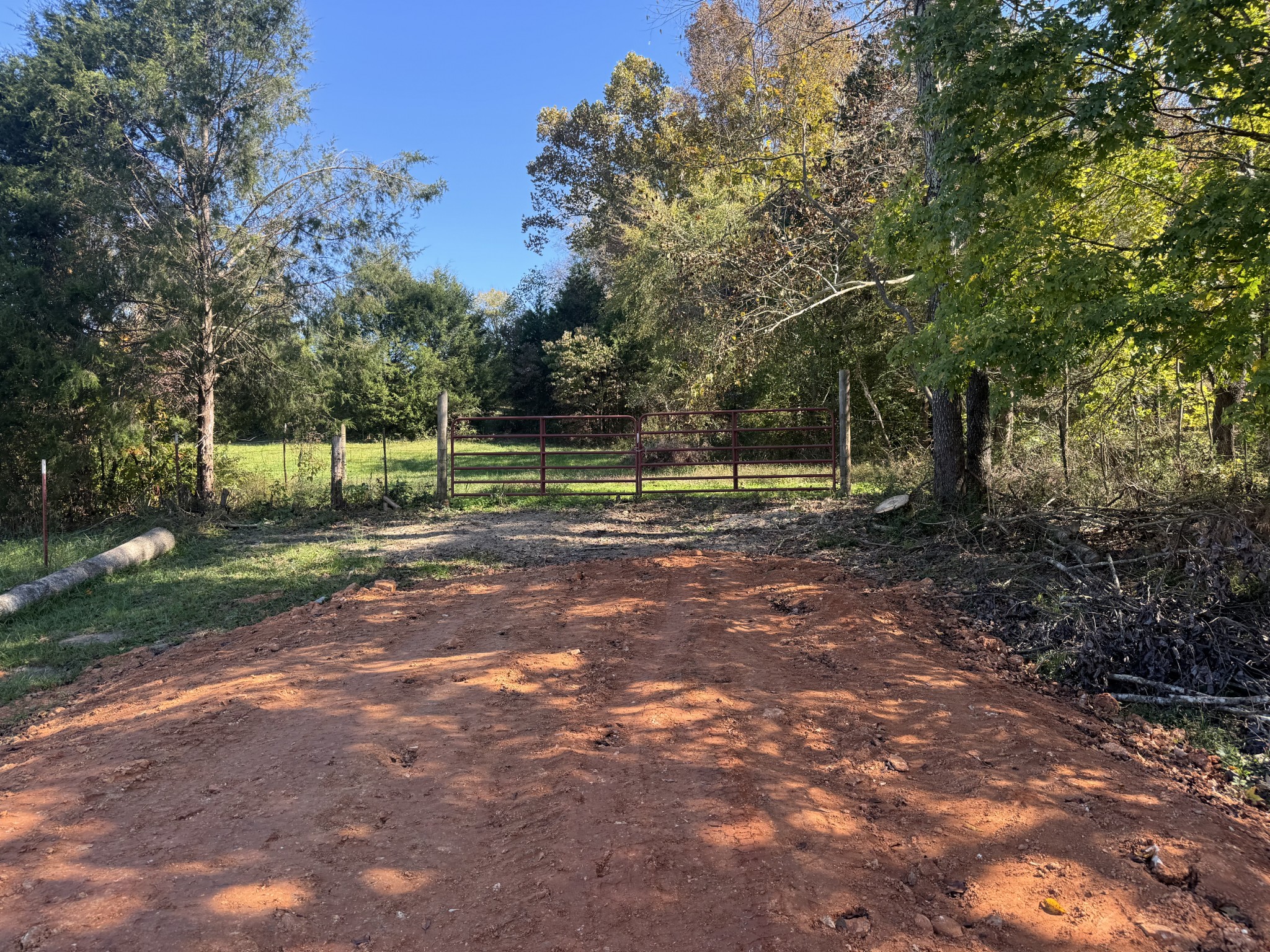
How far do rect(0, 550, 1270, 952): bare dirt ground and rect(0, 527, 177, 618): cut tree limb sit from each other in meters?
3.15

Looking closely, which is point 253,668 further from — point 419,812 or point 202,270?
point 202,270

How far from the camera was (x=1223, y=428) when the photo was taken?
29.1ft

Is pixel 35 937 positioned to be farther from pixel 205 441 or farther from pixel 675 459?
pixel 675 459

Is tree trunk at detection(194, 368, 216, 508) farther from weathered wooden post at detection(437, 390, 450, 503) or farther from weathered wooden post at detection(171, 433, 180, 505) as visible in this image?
weathered wooden post at detection(437, 390, 450, 503)

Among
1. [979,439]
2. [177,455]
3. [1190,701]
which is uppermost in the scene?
[979,439]

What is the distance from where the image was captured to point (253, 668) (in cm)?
559

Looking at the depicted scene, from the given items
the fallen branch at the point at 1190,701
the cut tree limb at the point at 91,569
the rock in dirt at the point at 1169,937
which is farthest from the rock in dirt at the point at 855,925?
the cut tree limb at the point at 91,569

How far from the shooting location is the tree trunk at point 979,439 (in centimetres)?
1015

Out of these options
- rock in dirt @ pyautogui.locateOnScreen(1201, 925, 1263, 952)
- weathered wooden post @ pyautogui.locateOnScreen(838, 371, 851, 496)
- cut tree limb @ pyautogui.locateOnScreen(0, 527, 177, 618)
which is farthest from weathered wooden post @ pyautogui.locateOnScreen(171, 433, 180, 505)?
rock in dirt @ pyautogui.locateOnScreen(1201, 925, 1263, 952)

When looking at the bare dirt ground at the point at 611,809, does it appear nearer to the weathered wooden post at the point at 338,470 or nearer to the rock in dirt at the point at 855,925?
the rock in dirt at the point at 855,925

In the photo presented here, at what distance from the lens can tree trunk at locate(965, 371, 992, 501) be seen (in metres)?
10.1

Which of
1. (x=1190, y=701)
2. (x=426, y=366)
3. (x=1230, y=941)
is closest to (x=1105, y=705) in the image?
(x=1190, y=701)

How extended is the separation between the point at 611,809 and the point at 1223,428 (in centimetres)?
913

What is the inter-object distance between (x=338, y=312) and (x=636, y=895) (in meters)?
13.6
